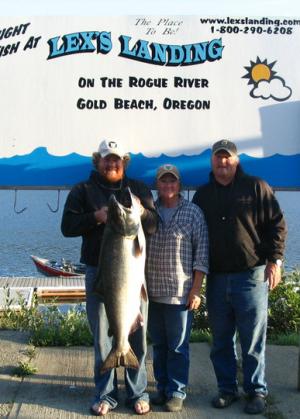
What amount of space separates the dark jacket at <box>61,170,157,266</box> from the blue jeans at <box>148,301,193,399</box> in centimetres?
61

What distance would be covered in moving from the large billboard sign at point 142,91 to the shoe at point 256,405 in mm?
1889

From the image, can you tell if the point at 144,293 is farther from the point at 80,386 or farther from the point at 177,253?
the point at 80,386

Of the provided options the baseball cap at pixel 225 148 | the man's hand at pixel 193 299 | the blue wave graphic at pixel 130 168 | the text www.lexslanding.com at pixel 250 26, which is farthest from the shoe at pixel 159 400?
the text www.lexslanding.com at pixel 250 26

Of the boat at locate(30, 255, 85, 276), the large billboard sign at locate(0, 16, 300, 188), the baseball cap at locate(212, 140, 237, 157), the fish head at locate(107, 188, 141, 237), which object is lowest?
the boat at locate(30, 255, 85, 276)

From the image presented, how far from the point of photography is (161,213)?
4391mm

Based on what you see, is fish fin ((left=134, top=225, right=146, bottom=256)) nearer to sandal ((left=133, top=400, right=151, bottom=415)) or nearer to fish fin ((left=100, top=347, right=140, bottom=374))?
fish fin ((left=100, top=347, right=140, bottom=374))

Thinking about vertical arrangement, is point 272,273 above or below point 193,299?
above

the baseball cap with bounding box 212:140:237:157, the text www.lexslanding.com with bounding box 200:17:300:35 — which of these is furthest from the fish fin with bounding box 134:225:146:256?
the text www.lexslanding.com with bounding box 200:17:300:35

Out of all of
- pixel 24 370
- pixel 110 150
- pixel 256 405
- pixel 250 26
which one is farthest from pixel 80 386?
pixel 250 26

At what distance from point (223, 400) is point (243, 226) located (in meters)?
1.33

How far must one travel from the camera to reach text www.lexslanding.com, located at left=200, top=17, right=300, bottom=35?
5.14m

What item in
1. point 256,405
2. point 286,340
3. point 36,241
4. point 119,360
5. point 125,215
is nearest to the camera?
point 125,215

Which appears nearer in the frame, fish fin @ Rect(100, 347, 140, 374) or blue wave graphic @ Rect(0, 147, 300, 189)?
fish fin @ Rect(100, 347, 140, 374)

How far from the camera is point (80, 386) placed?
4.91 metres
